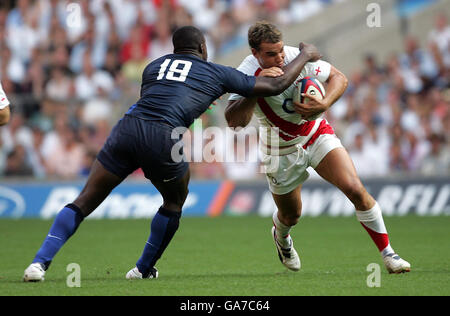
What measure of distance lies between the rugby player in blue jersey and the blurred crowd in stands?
9.26 meters

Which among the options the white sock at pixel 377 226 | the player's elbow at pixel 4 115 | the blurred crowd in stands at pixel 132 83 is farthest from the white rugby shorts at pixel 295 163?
the blurred crowd in stands at pixel 132 83

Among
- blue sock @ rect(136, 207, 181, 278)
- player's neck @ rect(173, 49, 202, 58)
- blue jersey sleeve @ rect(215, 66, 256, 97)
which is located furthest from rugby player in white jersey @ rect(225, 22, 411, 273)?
blue sock @ rect(136, 207, 181, 278)

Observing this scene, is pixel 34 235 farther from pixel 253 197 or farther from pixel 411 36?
pixel 411 36

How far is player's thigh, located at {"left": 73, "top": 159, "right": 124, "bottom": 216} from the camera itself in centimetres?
680

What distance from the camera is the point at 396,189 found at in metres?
15.6

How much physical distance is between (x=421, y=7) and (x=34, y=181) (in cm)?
1105

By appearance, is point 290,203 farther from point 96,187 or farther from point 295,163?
point 96,187

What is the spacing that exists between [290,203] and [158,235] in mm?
1631

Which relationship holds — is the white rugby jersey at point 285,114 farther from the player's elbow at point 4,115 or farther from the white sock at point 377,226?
the player's elbow at point 4,115

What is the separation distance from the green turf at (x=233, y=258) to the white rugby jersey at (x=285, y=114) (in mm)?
1351

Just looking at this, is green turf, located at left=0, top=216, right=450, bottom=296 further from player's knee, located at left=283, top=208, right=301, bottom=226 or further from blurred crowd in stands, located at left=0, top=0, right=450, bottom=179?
blurred crowd in stands, located at left=0, top=0, right=450, bottom=179

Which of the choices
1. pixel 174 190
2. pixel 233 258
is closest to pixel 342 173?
pixel 174 190

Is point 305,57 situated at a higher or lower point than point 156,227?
higher
